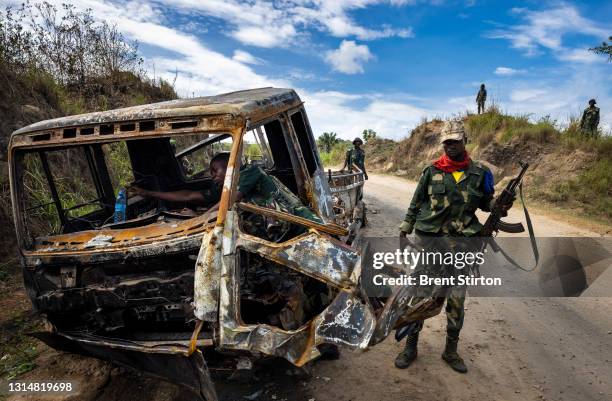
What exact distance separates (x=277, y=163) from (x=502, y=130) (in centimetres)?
1407

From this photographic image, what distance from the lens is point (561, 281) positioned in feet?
16.6

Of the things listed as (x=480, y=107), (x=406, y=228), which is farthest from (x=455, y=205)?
(x=480, y=107)

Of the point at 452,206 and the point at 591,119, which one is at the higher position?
the point at 591,119

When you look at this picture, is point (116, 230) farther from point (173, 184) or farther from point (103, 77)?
point (103, 77)

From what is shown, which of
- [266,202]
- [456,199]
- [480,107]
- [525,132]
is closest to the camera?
[266,202]

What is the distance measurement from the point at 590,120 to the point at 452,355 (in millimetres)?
13096

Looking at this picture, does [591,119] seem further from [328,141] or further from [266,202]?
[328,141]

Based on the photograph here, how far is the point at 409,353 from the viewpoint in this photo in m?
3.39

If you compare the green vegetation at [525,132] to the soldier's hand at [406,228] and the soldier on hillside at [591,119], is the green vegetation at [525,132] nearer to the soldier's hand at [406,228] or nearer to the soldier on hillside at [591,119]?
the soldier on hillside at [591,119]

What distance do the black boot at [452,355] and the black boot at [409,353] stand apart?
247mm

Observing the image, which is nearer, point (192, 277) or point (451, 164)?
point (192, 277)

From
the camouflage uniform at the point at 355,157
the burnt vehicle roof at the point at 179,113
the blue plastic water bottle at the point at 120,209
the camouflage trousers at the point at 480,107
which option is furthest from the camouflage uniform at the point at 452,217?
the camouflage trousers at the point at 480,107

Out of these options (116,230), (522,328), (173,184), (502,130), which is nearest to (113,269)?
(116,230)

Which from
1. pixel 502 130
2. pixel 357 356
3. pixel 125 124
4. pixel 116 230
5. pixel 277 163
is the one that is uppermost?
pixel 502 130
